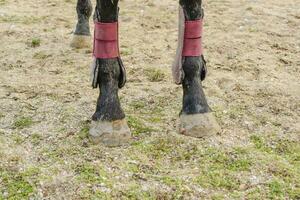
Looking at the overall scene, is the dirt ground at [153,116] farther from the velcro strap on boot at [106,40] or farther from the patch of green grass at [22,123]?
the velcro strap on boot at [106,40]

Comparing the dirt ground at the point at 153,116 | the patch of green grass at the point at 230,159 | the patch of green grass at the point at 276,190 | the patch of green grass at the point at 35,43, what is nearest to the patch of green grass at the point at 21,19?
the dirt ground at the point at 153,116

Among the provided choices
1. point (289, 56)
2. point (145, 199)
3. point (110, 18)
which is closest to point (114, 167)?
point (145, 199)

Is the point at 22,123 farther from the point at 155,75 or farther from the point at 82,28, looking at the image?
the point at 82,28

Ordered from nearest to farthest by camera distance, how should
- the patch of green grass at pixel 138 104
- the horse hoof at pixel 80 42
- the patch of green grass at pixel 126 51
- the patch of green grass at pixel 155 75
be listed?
the patch of green grass at pixel 138 104 → the patch of green grass at pixel 155 75 → the patch of green grass at pixel 126 51 → the horse hoof at pixel 80 42

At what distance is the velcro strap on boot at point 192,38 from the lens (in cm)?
286

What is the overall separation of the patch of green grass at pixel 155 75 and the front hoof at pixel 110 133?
1.01 meters

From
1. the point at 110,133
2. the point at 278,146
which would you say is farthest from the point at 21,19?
the point at 278,146

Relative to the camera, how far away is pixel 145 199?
2.32 meters

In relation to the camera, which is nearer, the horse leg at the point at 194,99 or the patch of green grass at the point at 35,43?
the horse leg at the point at 194,99

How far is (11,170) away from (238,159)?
1.08 metres

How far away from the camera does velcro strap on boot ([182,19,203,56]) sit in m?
2.86

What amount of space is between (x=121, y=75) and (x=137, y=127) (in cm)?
30

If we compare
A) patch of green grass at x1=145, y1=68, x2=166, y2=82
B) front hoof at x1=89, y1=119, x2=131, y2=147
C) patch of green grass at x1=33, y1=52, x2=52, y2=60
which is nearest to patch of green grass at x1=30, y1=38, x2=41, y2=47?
patch of green grass at x1=33, y1=52, x2=52, y2=60

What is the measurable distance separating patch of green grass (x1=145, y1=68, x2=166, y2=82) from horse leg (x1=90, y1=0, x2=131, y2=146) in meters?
0.92
